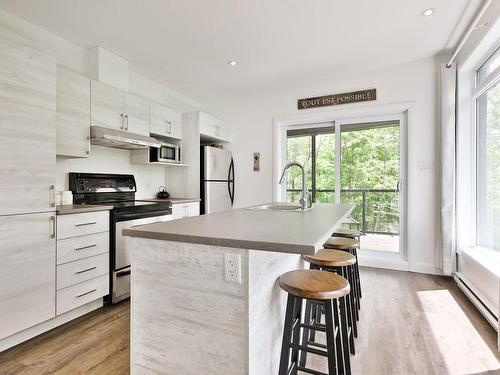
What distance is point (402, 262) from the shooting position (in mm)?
3779

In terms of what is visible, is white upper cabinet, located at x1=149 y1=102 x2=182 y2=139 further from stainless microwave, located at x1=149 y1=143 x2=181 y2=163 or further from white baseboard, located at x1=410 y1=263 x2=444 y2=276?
white baseboard, located at x1=410 y1=263 x2=444 y2=276

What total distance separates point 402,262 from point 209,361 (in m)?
3.38

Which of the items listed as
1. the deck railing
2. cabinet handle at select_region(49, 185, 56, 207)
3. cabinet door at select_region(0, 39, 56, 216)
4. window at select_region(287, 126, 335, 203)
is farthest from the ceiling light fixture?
cabinet handle at select_region(49, 185, 56, 207)

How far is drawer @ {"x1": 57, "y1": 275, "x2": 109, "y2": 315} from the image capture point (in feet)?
7.46

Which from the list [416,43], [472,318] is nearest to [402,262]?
[472,318]

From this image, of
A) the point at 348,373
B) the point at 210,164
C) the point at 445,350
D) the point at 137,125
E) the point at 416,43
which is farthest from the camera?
the point at 210,164

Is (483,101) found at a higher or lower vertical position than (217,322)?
higher

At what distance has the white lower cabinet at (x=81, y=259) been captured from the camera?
2.28 metres

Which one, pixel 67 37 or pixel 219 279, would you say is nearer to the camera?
pixel 219 279

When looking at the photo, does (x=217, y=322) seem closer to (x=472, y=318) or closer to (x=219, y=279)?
(x=219, y=279)

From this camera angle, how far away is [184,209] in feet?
12.3

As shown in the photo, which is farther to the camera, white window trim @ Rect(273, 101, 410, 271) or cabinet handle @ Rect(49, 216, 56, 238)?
white window trim @ Rect(273, 101, 410, 271)

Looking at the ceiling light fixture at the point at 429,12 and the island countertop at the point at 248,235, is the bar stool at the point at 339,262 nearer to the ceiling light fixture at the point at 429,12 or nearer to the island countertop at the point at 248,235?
the island countertop at the point at 248,235

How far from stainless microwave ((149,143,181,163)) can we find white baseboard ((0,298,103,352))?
1.77m
